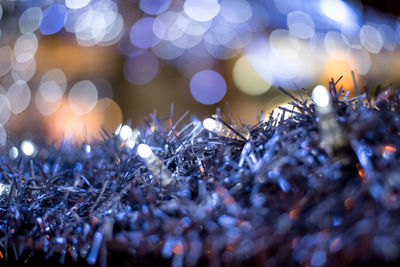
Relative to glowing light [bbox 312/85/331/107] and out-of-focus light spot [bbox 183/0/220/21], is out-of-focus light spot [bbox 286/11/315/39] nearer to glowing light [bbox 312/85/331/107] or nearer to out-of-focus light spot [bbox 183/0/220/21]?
out-of-focus light spot [bbox 183/0/220/21]

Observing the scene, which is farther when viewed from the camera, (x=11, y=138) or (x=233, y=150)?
(x=11, y=138)

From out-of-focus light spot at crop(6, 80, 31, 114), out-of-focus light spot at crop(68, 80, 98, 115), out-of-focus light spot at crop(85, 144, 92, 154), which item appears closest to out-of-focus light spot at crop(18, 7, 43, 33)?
out-of-focus light spot at crop(6, 80, 31, 114)

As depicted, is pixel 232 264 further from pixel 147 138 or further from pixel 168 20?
pixel 168 20

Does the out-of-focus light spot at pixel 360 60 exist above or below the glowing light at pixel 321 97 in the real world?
below

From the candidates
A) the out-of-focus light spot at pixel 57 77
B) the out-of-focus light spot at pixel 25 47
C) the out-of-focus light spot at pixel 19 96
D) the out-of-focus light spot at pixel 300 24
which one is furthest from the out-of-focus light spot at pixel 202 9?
the out-of-focus light spot at pixel 19 96

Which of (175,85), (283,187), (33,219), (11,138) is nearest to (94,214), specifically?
(33,219)

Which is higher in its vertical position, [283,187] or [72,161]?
[283,187]

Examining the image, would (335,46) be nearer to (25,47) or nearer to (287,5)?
(287,5)

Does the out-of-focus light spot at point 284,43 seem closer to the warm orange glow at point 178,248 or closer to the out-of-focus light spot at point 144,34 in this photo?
the out-of-focus light spot at point 144,34
